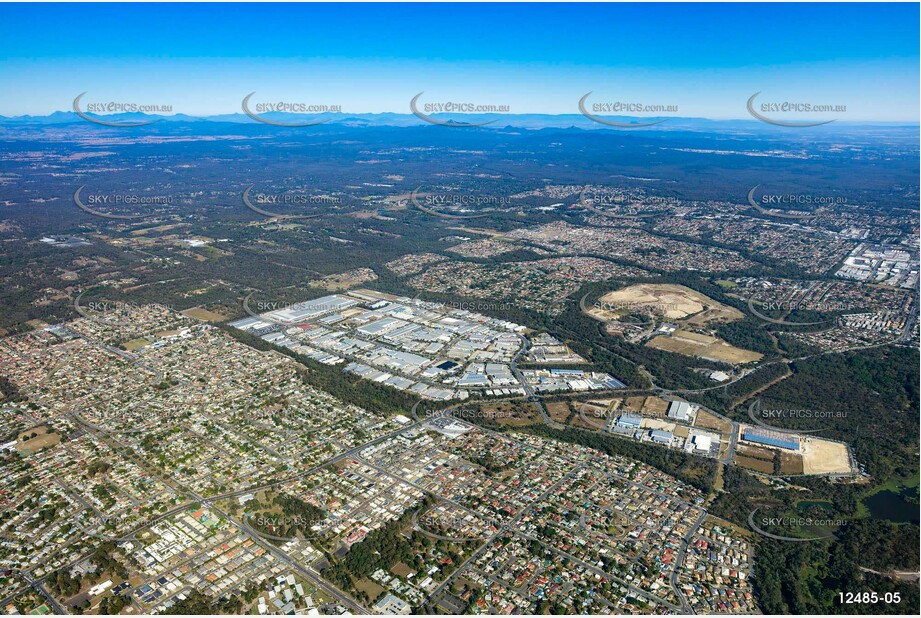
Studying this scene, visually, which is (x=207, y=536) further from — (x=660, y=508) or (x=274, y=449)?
(x=660, y=508)

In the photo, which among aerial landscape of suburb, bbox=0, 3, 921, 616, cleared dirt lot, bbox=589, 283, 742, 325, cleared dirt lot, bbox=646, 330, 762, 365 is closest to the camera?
aerial landscape of suburb, bbox=0, 3, 921, 616

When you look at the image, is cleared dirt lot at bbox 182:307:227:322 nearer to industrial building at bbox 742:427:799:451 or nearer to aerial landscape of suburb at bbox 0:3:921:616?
aerial landscape of suburb at bbox 0:3:921:616

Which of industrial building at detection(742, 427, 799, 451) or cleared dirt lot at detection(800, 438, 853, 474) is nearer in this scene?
cleared dirt lot at detection(800, 438, 853, 474)

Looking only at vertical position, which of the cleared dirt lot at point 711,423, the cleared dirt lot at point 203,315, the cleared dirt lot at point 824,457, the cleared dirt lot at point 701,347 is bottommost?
the cleared dirt lot at point 711,423

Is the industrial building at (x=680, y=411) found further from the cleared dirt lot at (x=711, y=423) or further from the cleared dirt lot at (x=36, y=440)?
the cleared dirt lot at (x=36, y=440)

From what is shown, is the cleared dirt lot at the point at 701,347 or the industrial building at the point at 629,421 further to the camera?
the cleared dirt lot at the point at 701,347

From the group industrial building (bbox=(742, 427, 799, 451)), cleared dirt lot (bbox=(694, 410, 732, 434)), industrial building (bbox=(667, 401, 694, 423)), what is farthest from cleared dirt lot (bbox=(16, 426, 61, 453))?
industrial building (bbox=(742, 427, 799, 451))

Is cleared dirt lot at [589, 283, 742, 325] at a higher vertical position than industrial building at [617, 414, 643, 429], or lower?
higher

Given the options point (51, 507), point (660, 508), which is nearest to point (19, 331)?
point (51, 507)

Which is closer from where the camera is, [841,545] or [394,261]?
[841,545]

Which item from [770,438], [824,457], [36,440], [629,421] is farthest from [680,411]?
[36,440]

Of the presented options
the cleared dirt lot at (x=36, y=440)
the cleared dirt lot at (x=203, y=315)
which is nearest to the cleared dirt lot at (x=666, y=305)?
the cleared dirt lot at (x=203, y=315)
